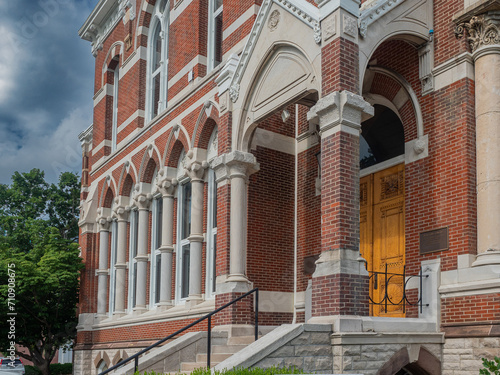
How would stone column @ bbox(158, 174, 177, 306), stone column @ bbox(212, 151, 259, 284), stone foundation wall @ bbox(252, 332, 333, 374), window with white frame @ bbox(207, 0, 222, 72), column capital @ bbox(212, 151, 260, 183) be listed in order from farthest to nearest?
stone column @ bbox(158, 174, 177, 306), window with white frame @ bbox(207, 0, 222, 72), column capital @ bbox(212, 151, 260, 183), stone column @ bbox(212, 151, 259, 284), stone foundation wall @ bbox(252, 332, 333, 374)

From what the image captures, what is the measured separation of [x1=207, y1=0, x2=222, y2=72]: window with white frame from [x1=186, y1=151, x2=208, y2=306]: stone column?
254 cm

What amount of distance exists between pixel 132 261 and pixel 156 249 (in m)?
1.91

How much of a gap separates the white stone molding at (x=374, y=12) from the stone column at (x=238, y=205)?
359cm

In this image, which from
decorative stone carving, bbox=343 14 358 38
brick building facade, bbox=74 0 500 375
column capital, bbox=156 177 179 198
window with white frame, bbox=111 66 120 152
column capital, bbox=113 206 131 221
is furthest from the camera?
window with white frame, bbox=111 66 120 152

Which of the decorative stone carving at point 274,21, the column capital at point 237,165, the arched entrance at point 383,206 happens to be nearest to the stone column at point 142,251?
the column capital at point 237,165

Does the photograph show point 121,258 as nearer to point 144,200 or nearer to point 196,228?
point 144,200

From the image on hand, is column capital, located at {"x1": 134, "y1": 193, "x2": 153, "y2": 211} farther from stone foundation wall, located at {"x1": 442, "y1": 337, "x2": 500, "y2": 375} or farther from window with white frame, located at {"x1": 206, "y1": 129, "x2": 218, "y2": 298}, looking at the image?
stone foundation wall, located at {"x1": 442, "y1": 337, "x2": 500, "y2": 375}

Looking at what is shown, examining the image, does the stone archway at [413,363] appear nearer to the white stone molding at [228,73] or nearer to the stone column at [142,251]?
the white stone molding at [228,73]

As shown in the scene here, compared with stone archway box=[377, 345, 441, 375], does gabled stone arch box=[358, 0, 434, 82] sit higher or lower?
higher

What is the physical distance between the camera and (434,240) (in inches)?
403

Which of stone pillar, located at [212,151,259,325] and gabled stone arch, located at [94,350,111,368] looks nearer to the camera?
stone pillar, located at [212,151,259,325]

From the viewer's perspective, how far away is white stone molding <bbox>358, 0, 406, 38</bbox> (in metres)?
10.0

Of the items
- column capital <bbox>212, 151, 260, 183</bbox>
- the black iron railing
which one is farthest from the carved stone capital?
the black iron railing

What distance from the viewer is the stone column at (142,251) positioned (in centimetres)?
1844
